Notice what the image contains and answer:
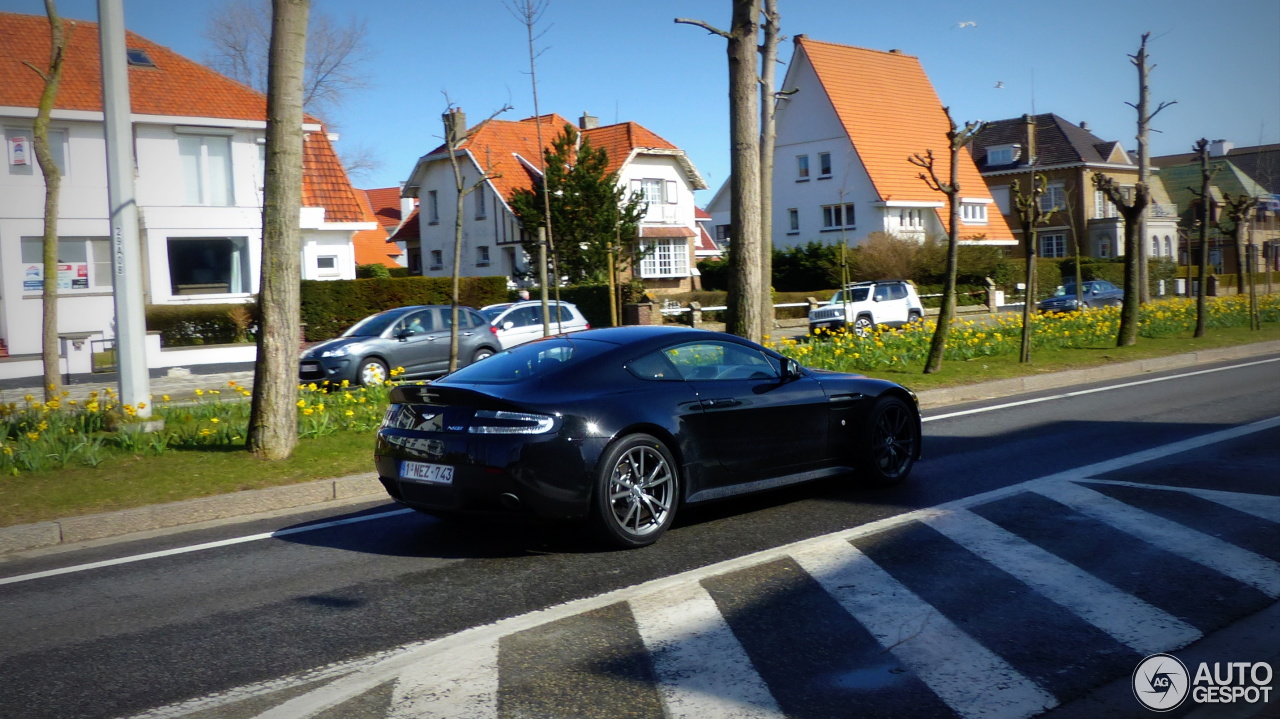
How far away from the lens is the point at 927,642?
15.9 ft

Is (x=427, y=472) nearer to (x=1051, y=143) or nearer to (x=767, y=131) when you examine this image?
(x=767, y=131)

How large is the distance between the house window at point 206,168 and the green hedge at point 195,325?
614 cm

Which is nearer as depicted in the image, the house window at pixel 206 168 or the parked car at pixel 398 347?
the parked car at pixel 398 347

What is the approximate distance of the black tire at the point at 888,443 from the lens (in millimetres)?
8328

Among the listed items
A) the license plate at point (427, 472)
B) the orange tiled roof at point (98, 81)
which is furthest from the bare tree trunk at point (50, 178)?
the orange tiled roof at point (98, 81)

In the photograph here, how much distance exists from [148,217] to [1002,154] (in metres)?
52.8

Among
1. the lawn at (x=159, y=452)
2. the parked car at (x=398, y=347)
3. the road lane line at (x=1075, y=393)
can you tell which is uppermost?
the parked car at (x=398, y=347)

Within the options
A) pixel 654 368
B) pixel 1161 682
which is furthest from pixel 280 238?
pixel 1161 682

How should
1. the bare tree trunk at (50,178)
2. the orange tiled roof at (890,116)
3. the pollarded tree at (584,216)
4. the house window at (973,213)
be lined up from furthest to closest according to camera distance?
the house window at (973,213), the orange tiled roof at (890,116), the pollarded tree at (584,216), the bare tree trunk at (50,178)

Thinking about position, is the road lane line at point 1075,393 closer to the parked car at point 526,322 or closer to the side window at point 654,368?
the side window at point 654,368

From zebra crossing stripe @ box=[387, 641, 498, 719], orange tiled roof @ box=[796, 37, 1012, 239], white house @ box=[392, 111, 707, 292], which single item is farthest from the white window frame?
zebra crossing stripe @ box=[387, 641, 498, 719]

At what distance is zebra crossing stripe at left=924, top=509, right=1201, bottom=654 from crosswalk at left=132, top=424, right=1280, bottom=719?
0.02 meters

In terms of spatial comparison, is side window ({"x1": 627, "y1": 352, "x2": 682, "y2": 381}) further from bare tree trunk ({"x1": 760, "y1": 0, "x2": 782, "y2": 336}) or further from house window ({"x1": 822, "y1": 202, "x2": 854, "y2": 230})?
house window ({"x1": 822, "y1": 202, "x2": 854, "y2": 230})

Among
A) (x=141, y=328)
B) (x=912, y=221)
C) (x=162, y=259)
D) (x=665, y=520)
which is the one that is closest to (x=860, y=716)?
(x=665, y=520)
